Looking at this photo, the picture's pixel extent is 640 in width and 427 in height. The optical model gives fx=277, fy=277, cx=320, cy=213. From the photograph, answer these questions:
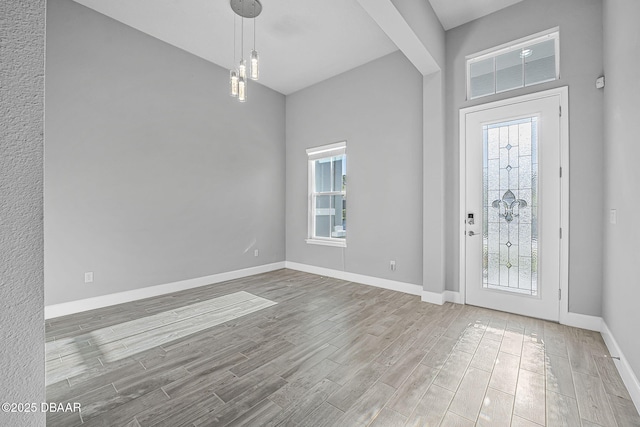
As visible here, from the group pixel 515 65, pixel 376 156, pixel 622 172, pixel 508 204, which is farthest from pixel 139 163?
pixel 622 172

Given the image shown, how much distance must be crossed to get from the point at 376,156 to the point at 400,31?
1748 millimetres

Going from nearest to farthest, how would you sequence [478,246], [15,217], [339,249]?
[15,217], [478,246], [339,249]

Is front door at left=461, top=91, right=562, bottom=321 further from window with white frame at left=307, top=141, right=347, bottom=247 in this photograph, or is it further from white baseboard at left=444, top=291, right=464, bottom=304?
window with white frame at left=307, top=141, right=347, bottom=247

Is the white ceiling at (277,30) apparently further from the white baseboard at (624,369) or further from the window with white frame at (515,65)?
the white baseboard at (624,369)

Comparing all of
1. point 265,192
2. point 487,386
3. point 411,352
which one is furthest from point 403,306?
point 265,192

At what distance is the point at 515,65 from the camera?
3105 mm

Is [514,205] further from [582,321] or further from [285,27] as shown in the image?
[285,27]

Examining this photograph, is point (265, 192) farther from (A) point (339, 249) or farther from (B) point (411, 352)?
(B) point (411, 352)

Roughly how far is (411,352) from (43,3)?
2.68 meters

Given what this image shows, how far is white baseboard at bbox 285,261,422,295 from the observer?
12.6 feet

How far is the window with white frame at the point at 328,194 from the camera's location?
470cm

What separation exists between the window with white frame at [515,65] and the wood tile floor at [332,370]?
256 centimetres

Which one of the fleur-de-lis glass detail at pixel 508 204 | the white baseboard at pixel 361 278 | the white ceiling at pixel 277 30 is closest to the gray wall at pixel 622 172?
the fleur-de-lis glass detail at pixel 508 204

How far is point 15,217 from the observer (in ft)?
2.07
